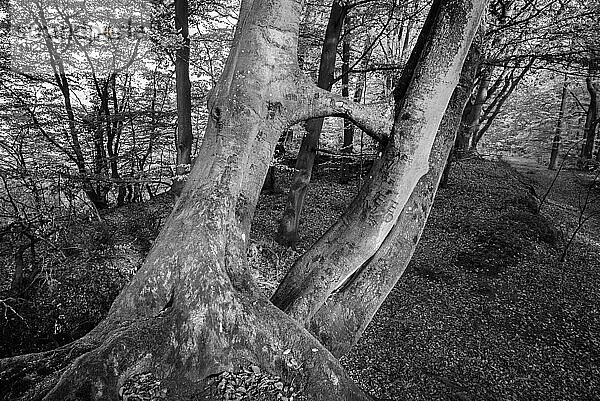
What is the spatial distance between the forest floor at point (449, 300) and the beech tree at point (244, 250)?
2.09 metres

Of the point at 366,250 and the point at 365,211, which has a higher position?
the point at 365,211

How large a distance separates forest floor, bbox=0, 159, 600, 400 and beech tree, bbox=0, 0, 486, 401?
6.85 ft

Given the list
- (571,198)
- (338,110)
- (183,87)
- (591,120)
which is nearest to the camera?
(338,110)

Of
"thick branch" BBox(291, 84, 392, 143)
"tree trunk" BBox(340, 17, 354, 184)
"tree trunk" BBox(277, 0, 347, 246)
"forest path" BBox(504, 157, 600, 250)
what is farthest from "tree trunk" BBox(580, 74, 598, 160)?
"thick branch" BBox(291, 84, 392, 143)

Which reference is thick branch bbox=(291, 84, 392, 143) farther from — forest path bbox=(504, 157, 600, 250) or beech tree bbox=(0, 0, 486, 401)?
forest path bbox=(504, 157, 600, 250)

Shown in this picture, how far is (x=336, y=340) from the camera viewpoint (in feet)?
10.3

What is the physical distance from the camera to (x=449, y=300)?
7.55 m

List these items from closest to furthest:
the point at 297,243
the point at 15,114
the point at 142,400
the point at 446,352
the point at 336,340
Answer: the point at 142,400
the point at 336,340
the point at 446,352
the point at 297,243
the point at 15,114

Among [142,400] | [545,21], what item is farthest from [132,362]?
[545,21]

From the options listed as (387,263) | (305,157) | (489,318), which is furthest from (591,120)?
(387,263)

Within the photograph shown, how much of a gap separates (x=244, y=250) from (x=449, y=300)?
6.03 metres

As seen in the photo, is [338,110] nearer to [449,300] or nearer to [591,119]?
[449,300]

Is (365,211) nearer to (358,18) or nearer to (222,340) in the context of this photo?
(222,340)

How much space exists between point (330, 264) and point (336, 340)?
592 mm
